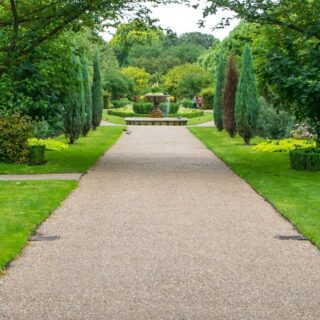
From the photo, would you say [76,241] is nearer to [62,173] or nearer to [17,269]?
[17,269]

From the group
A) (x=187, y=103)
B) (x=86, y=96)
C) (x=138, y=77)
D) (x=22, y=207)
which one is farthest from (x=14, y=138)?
(x=138, y=77)

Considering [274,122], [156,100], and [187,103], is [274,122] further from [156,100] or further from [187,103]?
[187,103]

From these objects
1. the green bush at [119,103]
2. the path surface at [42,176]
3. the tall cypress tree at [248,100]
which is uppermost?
the tall cypress tree at [248,100]

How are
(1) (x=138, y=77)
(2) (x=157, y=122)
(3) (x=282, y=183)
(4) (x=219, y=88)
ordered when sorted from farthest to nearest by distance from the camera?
(1) (x=138, y=77)
(2) (x=157, y=122)
(4) (x=219, y=88)
(3) (x=282, y=183)

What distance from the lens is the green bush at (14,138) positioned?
15.4 metres

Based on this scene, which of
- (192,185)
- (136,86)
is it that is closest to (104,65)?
(136,86)

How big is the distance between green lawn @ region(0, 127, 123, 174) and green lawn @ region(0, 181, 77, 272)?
86.8 inches

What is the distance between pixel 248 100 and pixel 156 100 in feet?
78.1

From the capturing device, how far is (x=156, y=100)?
152 ft

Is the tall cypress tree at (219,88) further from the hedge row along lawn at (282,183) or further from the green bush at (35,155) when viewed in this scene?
the green bush at (35,155)

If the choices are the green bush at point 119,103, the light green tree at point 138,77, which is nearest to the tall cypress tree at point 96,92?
the green bush at point 119,103

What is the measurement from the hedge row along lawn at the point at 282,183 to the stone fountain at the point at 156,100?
23923mm

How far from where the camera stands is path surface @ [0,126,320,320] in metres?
5.02

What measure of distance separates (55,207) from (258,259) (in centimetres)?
392
